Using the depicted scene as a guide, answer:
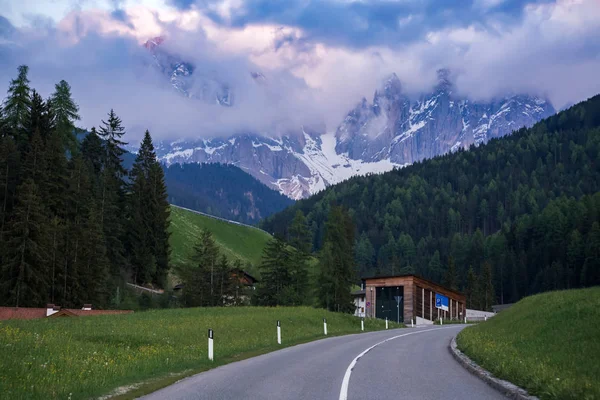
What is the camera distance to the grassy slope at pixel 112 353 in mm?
11773

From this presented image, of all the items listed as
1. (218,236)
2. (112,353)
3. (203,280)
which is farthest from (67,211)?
(218,236)

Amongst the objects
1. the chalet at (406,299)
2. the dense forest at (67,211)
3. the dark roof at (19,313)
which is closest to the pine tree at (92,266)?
the dense forest at (67,211)

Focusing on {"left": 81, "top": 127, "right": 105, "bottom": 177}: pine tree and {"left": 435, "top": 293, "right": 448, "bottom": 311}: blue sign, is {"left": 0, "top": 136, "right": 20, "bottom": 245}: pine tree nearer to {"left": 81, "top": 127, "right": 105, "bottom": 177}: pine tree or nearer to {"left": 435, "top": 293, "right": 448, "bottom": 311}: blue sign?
{"left": 81, "top": 127, "right": 105, "bottom": 177}: pine tree

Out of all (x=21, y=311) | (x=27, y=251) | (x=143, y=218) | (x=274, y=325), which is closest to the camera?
(x=274, y=325)

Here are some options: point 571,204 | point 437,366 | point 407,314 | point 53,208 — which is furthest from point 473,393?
point 571,204

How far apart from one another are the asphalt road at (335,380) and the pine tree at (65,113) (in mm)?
60948

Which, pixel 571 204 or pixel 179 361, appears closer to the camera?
pixel 179 361

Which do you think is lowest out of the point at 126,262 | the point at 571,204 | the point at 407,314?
the point at 407,314

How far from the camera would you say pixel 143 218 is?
77.8 m

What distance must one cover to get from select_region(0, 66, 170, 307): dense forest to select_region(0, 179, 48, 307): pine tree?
0.08 metres

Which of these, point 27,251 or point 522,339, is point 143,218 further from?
point 522,339

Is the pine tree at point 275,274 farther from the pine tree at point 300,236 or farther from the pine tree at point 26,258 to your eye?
the pine tree at point 26,258

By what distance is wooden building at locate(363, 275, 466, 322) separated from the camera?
234ft

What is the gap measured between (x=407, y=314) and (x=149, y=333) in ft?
168
